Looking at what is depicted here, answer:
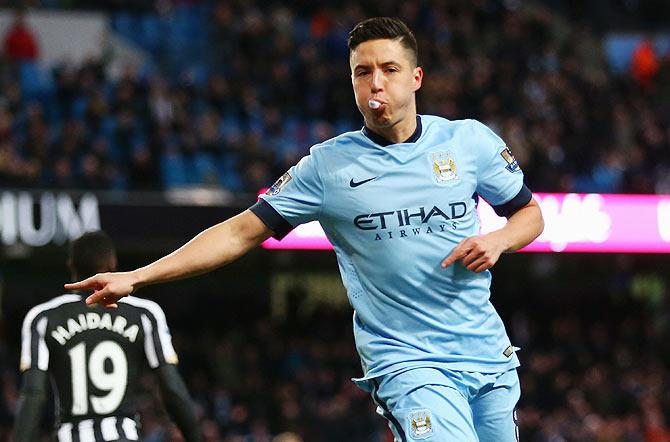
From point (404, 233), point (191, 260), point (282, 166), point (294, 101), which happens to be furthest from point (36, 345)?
point (294, 101)

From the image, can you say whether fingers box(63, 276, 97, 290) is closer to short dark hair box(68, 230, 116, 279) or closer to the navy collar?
the navy collar

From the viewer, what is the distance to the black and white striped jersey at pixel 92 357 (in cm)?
591

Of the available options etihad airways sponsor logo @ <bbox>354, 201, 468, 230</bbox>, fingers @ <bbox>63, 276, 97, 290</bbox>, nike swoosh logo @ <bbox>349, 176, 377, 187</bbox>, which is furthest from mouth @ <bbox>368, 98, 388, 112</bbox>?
fingers @ <bbox>63, 276, 97, 290</bbox>

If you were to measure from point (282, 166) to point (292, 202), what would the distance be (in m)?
11.5

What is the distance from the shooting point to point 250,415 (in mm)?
15406

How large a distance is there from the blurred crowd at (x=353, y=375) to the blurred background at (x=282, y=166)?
38 mm

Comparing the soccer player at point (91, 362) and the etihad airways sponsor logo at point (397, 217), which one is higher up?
the etihad airways sponsor logo at point (397, 217)

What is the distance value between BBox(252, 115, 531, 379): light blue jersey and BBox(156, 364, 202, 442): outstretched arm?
1.66 meters

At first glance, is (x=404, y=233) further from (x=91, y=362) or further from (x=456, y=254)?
(x=91, y=362)

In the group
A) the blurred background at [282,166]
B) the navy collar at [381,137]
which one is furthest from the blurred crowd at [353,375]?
the navy collar at [381,137]

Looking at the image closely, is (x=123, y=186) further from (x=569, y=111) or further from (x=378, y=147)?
(x=378, y=147)

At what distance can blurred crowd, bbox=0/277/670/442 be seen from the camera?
15.1 m

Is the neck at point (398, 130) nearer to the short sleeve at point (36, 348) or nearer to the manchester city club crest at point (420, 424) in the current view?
the manchester city club crest at point (420, 424)

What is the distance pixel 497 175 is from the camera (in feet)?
15.5
